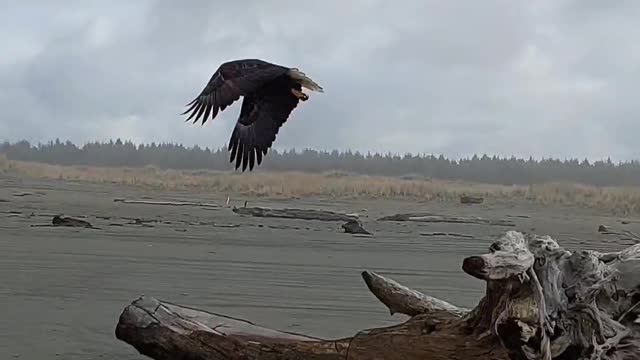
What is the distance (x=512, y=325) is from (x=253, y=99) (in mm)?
4859

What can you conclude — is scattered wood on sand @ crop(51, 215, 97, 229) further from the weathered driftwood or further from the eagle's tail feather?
the eagle's tail feather

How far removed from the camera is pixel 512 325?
8.73 ft

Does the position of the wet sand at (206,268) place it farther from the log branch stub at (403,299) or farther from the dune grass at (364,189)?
the dune grass at (364,189)

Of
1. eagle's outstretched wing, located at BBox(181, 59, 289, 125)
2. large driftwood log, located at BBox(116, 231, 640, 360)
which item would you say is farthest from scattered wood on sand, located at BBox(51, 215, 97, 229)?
large driftwood log, located at BBox(116, 231, 640, 360)

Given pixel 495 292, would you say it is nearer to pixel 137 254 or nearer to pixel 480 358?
pixel 480 358

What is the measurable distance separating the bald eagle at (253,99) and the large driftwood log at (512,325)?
117 inches

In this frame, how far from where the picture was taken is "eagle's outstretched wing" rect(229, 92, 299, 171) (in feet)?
23.9

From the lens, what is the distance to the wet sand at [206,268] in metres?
5.24

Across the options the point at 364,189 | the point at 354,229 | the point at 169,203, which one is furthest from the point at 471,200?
the point at 354,229

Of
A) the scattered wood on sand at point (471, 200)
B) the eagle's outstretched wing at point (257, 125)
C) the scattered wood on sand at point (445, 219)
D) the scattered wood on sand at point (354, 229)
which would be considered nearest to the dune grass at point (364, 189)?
the scattered wood on sand at point (471, 200)

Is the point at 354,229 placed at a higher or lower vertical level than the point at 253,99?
lower

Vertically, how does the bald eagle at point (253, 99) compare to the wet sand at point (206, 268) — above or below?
above

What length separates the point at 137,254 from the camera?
8.80m

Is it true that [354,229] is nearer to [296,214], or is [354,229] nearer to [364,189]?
[296,214]
